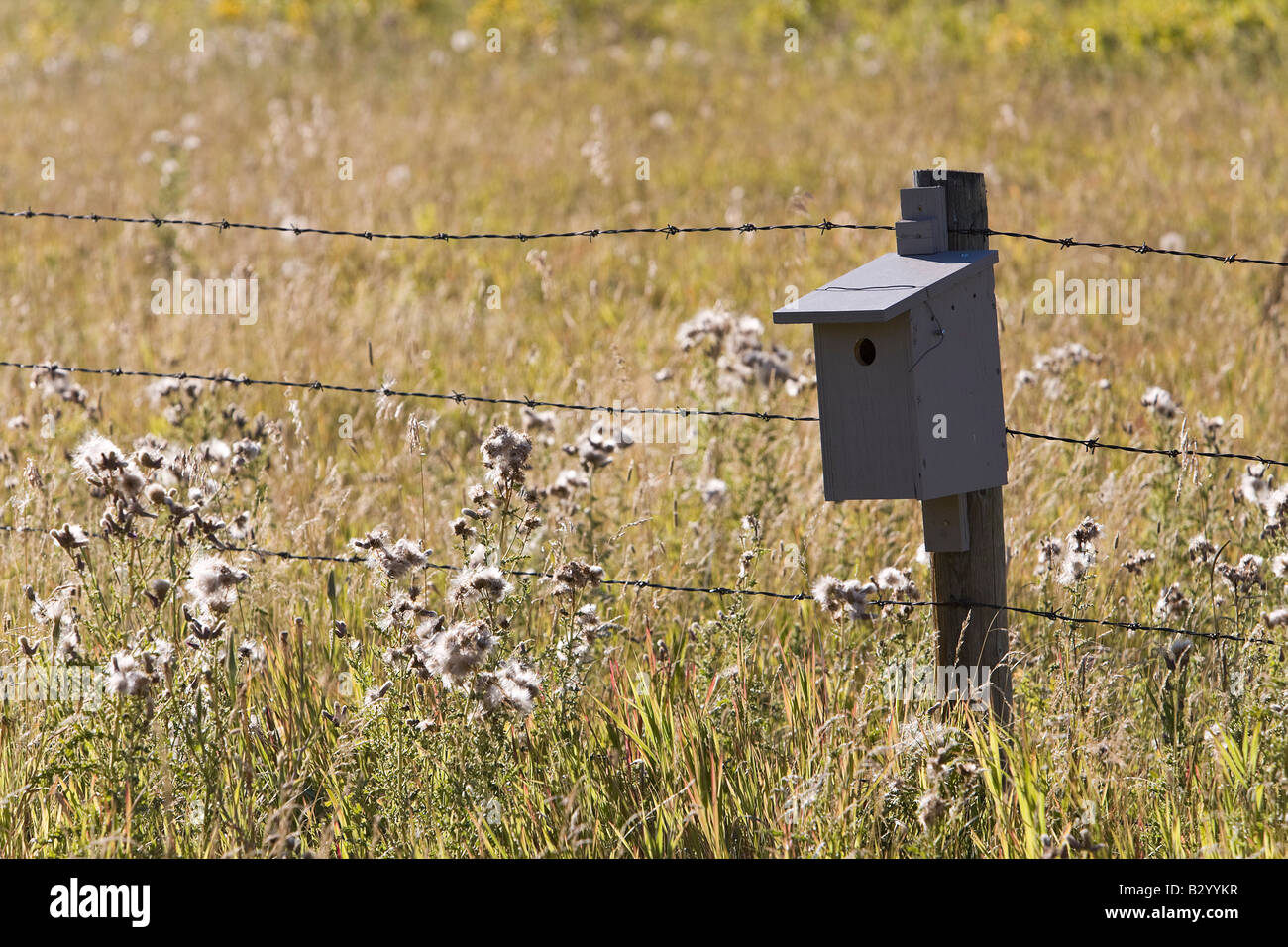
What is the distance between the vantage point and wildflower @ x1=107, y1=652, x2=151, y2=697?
233cm

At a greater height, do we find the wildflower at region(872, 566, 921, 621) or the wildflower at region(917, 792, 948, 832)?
the wildflower at region(872, 566, 921, 621)

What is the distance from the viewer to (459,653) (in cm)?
236

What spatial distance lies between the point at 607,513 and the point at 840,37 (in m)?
11.1

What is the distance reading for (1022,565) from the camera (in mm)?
3785

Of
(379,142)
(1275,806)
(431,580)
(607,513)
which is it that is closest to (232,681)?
(431,580)

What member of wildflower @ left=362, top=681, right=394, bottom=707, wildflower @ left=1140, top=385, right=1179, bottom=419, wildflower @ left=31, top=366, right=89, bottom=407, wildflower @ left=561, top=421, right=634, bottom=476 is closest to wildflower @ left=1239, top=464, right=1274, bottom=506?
wildflower @ left=1140, top=385, right=1179, bottom=419

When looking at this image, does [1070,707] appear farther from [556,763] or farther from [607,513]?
[607,513]

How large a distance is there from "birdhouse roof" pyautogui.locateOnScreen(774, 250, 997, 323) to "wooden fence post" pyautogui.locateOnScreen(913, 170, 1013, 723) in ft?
0.42

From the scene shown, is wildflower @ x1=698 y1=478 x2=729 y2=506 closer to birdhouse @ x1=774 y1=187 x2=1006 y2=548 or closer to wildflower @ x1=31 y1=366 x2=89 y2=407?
birdhouse @ x1=774 y1=187 x2=1006 y2=548
